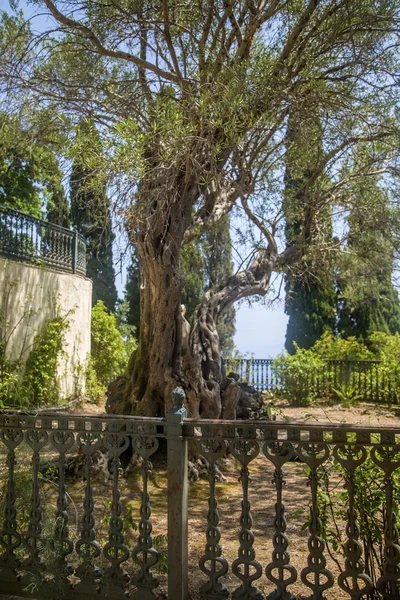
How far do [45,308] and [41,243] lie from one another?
5.23 feet

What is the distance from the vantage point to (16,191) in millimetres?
17797

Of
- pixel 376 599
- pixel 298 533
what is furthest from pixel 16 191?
pixel 376 599

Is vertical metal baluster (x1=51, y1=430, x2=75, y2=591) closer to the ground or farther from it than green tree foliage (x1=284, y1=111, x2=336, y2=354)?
closer to the ground

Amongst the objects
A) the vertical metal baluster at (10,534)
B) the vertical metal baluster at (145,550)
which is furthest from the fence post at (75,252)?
the vertical metal baluster at (145,550)

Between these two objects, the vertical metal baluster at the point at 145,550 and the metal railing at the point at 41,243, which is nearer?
the vertical metal baluster at the point at 145,550

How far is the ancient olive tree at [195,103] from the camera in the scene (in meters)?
6.05

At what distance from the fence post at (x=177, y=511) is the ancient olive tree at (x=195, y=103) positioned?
119 inches

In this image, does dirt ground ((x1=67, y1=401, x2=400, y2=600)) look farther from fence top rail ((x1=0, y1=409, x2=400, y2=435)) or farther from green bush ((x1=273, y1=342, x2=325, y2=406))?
green bush ((x1=273, y1=342, x2=325, y2=406))

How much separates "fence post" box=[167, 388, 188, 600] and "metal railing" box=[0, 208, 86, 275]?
32.2ft

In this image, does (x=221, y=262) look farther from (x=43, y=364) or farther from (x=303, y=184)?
(x=303, y=184)

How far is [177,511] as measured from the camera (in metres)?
3.02

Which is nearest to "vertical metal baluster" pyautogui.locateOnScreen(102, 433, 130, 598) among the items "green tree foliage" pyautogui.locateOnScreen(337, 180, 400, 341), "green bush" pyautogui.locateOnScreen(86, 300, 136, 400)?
"green tree foliage" pyautogui.locateOnScreen(337, 180, 400, 341)

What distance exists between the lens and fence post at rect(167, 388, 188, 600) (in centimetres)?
301

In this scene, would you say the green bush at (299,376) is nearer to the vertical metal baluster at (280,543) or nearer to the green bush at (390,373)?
the green bush at (390,373)
